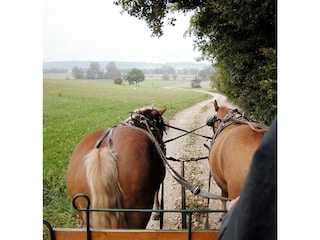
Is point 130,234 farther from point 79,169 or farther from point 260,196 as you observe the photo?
point 260,196

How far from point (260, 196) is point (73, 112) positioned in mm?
933

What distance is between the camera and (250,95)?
4.05 ft

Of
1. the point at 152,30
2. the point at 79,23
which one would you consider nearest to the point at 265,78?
the point at 152,30

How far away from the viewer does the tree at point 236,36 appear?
42.1 inches

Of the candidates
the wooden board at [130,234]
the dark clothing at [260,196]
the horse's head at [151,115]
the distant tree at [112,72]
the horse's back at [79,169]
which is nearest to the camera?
the dark clothing at [260,196]

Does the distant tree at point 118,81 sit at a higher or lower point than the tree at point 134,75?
lower

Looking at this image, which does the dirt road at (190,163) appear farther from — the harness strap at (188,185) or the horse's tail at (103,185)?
the horse's tail at (103,185)

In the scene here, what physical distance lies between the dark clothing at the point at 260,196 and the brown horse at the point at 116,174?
28.2 inches

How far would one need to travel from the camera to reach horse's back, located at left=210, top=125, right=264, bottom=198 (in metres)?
1.10

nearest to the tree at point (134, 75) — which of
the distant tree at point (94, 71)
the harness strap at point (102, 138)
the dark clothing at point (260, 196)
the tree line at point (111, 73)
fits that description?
the tree line at point (111, 73)

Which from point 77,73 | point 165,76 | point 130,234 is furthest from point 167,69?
point 130,234

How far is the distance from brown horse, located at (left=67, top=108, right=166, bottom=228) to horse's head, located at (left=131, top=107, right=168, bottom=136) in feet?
0.40
